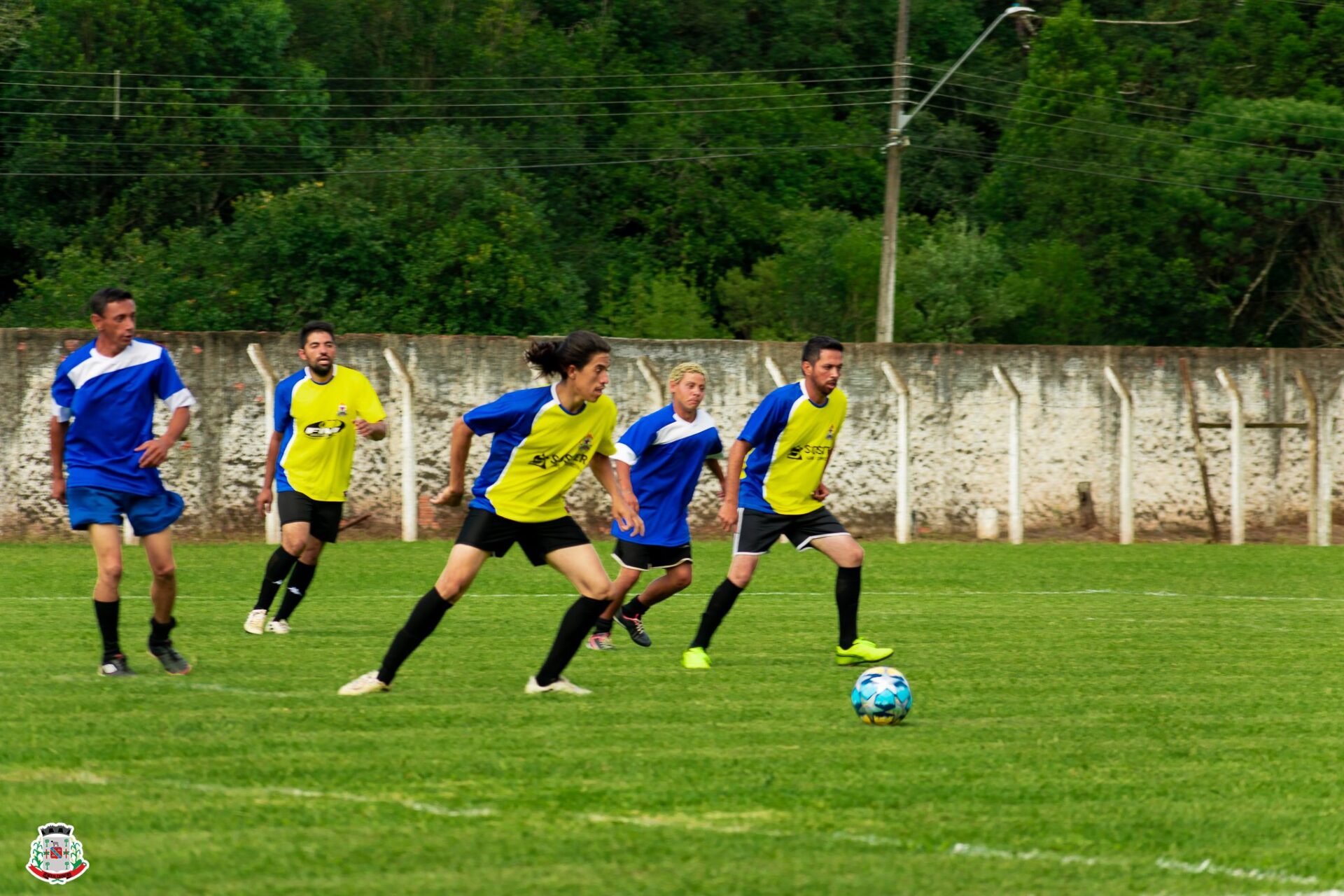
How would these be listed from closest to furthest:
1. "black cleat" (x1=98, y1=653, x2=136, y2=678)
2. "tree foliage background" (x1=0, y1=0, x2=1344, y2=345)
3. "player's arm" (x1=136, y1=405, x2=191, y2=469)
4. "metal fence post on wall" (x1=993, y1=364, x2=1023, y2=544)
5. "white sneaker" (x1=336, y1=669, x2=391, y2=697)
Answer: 1. "white sneaker" (x1=336, y1=669, x2=391, y2=697)
2. "player's arm" (x1=136, y1=405, x2=191, y2=469)
3. "black cleat" (x1=98, y1=653, x2=136, y2=678)
4. "metal fence post on wall" (x1=993, y1=364, x2=1023, y2=544)
5. "tree foliage background" (x1=0, y1=0, x2=1344, y2=345)

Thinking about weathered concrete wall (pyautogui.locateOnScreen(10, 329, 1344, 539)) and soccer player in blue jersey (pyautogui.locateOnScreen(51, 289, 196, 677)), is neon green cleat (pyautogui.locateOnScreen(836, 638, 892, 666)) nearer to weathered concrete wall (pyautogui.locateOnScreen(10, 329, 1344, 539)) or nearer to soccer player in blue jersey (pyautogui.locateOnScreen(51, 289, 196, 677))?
soccer player in blue jersey (pyautogui.locateOnScreen(51, 289, 196, 677))

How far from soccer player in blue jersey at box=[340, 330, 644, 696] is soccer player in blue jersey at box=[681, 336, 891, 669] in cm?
206

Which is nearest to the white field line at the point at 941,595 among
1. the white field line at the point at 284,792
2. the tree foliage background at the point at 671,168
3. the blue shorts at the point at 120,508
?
the blue shorts at the point at 120,508

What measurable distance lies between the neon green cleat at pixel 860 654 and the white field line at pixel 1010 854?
4458mm

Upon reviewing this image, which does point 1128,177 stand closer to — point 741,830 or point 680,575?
point 680,575

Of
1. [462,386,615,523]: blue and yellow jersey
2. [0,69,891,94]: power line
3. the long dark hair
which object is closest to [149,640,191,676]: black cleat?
[462,386,615,523]: blue and yellow jersey

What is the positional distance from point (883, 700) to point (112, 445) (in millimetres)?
3962

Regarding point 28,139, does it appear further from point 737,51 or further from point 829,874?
point 829,874

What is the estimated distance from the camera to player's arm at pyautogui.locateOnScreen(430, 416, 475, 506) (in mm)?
7914

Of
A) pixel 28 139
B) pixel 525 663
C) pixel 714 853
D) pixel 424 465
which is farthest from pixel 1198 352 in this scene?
pixel 28 139

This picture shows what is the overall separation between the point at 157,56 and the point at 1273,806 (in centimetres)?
4306

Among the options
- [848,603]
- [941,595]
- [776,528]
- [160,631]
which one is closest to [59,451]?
[160,631]

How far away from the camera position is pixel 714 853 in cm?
515

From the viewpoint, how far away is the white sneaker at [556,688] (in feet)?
27.7
